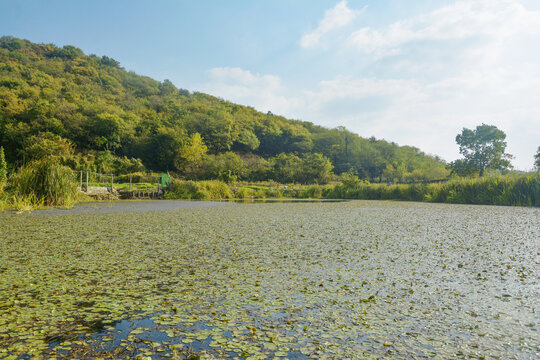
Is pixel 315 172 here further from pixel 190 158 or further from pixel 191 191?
pixel 191 191

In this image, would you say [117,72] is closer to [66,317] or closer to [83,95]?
[83,95]

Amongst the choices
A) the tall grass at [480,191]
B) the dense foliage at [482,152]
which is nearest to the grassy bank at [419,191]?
the tall grass at [480,191]

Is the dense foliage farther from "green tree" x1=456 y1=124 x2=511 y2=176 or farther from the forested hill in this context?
the forested hill

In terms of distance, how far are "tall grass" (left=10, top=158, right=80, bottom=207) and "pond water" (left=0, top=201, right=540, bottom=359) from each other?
6.46 metres

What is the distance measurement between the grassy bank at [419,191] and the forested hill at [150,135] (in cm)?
948

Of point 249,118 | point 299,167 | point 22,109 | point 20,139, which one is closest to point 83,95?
point 22,109

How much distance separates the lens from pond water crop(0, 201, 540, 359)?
5.32ft

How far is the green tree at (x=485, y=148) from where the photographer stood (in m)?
24.4

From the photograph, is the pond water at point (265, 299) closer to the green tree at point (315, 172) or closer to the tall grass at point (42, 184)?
the tall grass at point (42, 184)

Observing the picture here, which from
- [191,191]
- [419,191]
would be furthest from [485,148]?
[191,191]

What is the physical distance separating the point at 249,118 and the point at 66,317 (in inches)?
2208

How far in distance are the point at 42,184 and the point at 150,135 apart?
31718mm

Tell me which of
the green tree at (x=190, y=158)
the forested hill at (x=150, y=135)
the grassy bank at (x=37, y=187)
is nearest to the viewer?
the grassy bank at (x=37, y=187)

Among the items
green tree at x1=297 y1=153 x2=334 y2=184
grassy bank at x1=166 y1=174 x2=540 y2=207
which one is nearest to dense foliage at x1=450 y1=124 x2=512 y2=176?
grassy bank at x1=166 y1=174 x2=540 y2=207
